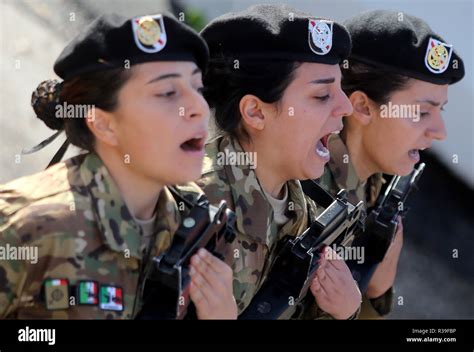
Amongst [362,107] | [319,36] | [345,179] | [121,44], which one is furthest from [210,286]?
[362,107]

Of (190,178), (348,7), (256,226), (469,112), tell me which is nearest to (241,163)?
(256,226)

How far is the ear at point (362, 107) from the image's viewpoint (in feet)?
12.9

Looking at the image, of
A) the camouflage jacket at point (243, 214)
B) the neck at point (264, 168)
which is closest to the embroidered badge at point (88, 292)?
the camouflage jacket at point (243, 214)

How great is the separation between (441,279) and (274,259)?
6.30 ft

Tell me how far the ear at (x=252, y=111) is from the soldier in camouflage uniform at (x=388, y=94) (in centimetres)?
55

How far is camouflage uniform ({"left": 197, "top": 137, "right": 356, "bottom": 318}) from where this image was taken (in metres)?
3.36

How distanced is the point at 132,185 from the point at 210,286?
38 cm

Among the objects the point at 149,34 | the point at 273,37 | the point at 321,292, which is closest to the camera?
the point at 149,34

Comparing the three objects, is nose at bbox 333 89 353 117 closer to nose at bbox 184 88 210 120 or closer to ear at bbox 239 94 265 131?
ear at bbox 239 94 265 131

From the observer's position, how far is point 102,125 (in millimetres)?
2979

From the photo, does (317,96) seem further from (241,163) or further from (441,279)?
(441,279)

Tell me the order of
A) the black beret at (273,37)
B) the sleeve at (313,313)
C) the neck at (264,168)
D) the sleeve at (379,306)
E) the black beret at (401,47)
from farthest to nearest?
the sleeve at (379,306), the black beret at (401,47), the sleeve at (313,313), the neck at (264,168), the black beret at (273,37)

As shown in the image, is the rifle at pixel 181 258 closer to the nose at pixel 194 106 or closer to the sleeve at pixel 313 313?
the nose at pixel 194 106

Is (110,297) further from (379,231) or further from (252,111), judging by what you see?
(379,231)
